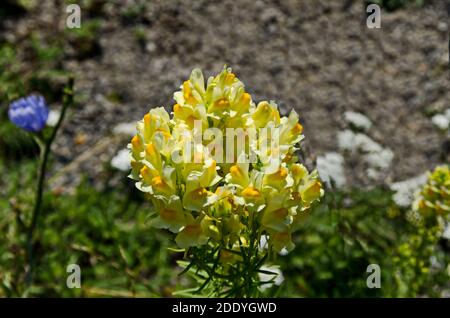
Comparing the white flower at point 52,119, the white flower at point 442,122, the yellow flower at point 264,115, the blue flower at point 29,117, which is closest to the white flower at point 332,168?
the white flower at point 442,122

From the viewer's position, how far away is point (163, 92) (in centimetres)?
367

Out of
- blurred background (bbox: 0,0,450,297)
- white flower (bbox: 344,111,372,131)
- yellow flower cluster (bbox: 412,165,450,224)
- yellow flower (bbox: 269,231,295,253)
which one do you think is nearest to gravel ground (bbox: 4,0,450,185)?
blurred background (bbox: 0,0,450,297)

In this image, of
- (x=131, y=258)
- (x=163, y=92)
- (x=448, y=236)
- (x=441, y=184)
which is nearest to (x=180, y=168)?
(x=441, y=184)

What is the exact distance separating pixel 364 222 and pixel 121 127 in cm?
103

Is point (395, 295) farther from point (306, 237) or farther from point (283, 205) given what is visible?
point (283, 205)

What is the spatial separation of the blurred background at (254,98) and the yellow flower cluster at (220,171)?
2.75 feet

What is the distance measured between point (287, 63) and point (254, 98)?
44cm

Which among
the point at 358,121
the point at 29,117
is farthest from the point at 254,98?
the point at 29,117

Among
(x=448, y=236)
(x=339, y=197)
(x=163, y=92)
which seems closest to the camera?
(x=448, y=236)

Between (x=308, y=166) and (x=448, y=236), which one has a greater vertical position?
(x=308, y=166)

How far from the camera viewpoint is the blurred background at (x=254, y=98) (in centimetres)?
290

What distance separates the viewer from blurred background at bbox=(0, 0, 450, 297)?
2.90 metres

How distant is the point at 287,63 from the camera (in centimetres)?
383

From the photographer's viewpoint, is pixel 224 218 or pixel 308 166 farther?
pixel 308 166
